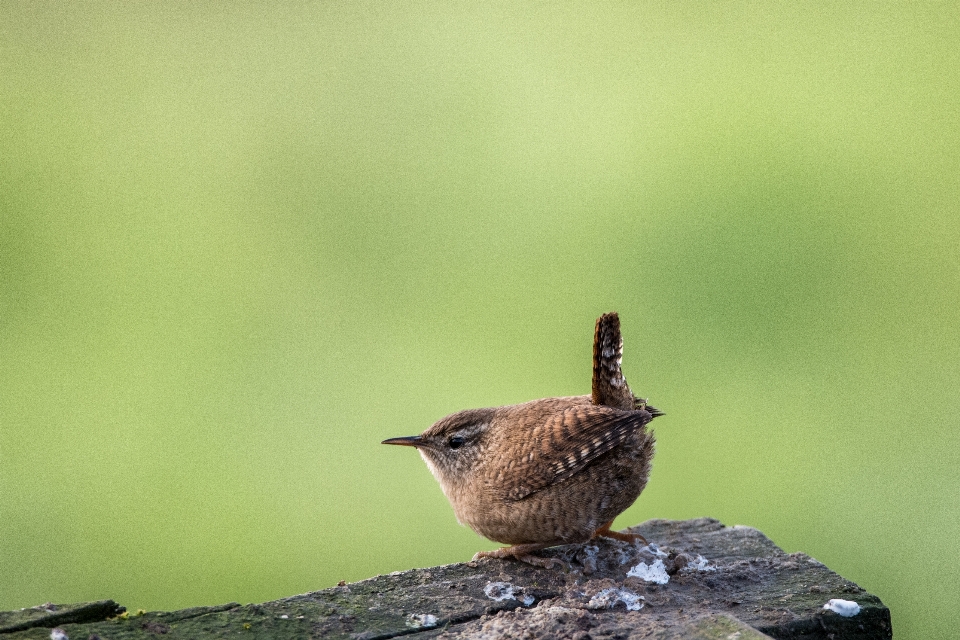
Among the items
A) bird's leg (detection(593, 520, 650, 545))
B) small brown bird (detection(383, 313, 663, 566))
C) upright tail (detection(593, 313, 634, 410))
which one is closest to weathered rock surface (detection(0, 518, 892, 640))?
bird's leg (detection(593, 520, 650, 545))

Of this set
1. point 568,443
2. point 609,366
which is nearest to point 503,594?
point 568,443

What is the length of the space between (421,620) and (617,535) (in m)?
1.13

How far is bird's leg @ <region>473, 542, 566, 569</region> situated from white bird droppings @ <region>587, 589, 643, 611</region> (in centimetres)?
44

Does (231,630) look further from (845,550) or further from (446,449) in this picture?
(845,550)

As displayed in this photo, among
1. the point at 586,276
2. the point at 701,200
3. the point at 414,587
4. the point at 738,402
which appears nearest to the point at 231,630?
the point at 414,587

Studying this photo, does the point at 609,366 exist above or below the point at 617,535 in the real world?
above

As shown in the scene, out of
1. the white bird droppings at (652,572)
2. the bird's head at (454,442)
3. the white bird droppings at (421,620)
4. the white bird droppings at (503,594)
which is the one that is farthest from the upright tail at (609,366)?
the white bird droppings at (421,620)

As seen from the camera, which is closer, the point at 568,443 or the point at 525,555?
the point at 525,555

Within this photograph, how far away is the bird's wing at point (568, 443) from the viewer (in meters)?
3.74

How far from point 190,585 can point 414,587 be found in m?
3.43

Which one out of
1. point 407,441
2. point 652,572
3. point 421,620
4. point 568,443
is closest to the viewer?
point 421,620

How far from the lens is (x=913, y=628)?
563 centimetres

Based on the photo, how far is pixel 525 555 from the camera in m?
3.40

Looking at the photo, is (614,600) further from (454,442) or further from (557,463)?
(454,442)
